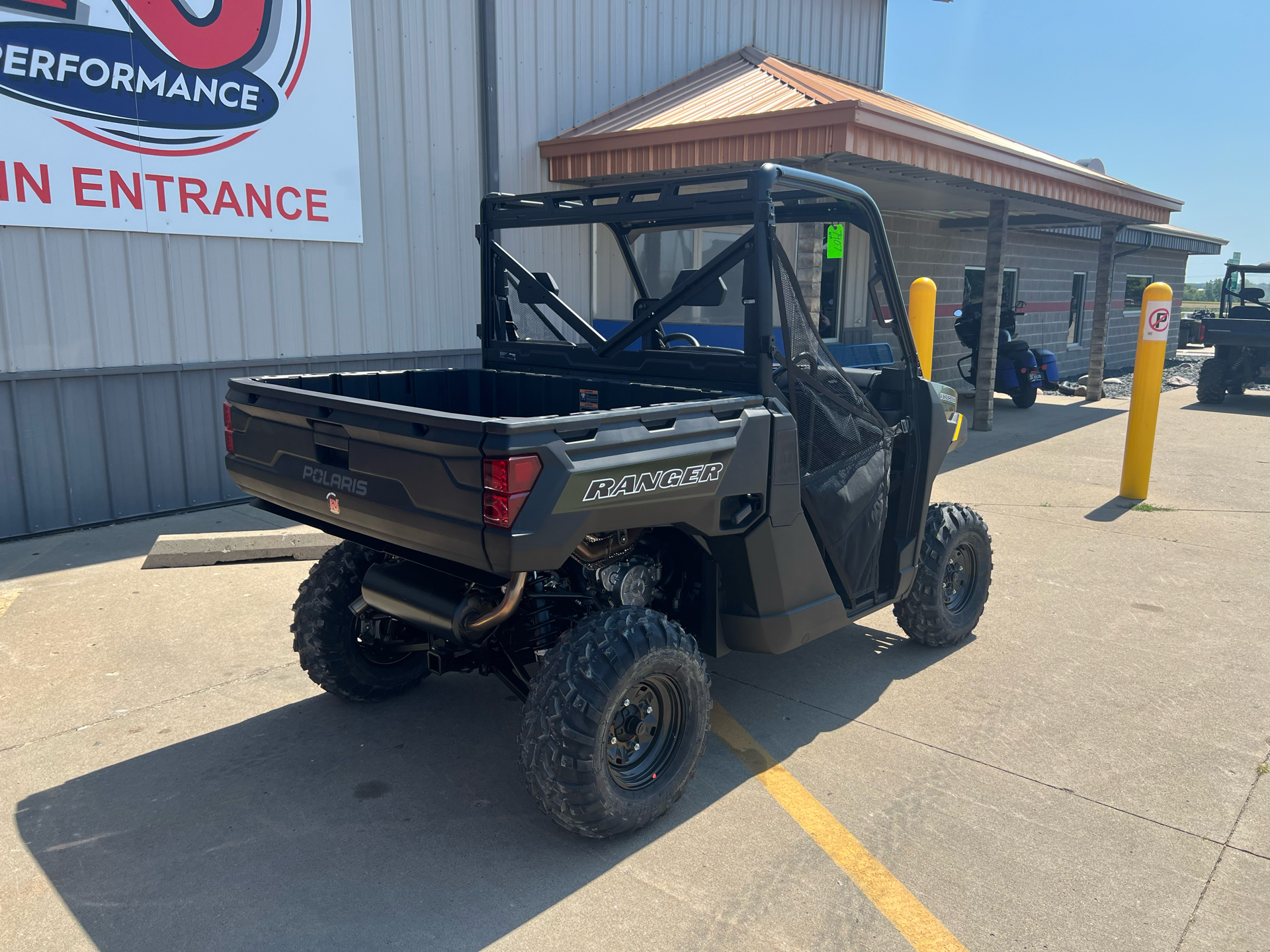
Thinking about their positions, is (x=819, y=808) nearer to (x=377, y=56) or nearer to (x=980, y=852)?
(x=980, y=852)

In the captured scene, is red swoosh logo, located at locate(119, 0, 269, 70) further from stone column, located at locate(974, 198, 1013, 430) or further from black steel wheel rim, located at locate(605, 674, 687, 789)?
stone column, located at locate(974, 198, 1013, 430)

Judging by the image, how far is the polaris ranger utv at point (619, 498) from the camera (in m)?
2.92

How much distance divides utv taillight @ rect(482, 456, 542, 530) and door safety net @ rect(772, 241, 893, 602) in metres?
1.32

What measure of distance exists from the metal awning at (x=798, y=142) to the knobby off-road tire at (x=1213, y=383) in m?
5.21

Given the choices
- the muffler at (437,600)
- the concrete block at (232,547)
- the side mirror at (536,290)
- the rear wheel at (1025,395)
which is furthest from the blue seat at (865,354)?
the muffler at (437,600)

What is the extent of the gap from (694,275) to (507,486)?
1.40 m

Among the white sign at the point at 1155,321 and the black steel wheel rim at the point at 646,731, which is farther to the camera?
the white sign at the point at 1155,321

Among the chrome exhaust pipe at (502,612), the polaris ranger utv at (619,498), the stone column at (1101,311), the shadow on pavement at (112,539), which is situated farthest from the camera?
the stone column at (1101,311)

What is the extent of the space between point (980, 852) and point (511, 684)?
1.72m

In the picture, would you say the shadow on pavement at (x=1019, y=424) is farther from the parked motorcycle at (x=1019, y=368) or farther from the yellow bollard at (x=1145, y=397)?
the yellow bollard at (x=1145, y=397)

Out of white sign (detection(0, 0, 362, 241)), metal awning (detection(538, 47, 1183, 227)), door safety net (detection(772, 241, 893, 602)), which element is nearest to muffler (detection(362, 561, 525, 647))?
door safety net (detection(772, 241, 893, 602))

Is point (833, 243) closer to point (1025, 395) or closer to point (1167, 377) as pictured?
point (1025, 395)

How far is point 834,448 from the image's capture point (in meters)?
3.89

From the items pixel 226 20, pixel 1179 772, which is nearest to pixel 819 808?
pixel 1179 772
